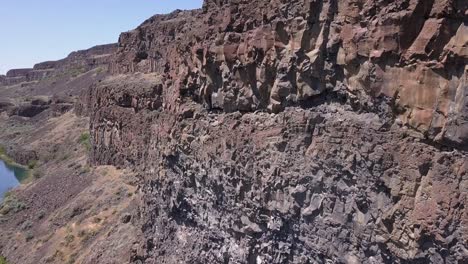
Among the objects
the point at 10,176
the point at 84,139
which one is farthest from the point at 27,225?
the point at 10,176

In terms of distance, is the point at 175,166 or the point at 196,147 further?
the point at 175,166

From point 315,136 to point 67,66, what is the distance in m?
116

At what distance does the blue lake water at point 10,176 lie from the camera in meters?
61.2

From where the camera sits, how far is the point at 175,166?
65.1 ft

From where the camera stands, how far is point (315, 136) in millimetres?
12617

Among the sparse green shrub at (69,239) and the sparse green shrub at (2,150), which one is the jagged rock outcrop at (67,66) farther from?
the sparse green shrub at (69,239)

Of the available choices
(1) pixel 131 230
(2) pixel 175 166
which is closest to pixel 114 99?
(1) pixel 131 230

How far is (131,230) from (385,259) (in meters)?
16.5

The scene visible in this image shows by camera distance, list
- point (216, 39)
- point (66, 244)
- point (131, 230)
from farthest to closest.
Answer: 1. point (66, 244)
2. point (131, 230)
3. point (216, 39)

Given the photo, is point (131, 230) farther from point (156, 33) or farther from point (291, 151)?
point (156, 33)

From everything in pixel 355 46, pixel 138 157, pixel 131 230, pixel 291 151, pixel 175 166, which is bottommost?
pixel 131 230

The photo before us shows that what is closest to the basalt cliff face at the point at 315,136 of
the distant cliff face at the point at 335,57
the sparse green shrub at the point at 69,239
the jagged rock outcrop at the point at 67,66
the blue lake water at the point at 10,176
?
the distant cliff face at the point at 335,57

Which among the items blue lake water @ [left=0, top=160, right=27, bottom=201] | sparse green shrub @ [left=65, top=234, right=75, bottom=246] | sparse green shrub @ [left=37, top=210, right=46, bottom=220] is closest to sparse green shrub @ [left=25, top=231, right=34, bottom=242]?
sparse green shrub @ [left=37, top=210, right=46, bottom=220]

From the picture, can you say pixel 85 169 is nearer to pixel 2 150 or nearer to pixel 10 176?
pixel 10 176
